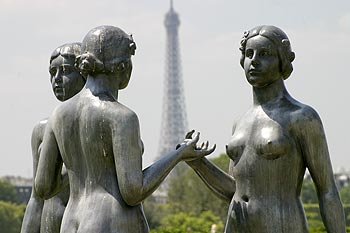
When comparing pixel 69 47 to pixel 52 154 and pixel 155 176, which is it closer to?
pixel 52 154

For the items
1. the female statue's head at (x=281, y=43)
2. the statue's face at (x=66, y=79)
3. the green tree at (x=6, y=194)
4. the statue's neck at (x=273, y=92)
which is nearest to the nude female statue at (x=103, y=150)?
the statue's neck at (x=273, y=92)

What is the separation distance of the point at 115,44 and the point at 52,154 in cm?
104

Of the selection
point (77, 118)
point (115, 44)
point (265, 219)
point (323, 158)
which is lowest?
point (265, 219)

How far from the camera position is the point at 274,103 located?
746cm

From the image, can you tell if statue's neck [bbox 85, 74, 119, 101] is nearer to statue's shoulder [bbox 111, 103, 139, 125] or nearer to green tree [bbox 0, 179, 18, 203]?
statue's shoulder [bbox 111, 103, 139, 125]

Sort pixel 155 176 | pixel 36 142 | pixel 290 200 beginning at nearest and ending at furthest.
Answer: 1. pixel 155 176
2. pixel 290 200
3. pixel 36 142

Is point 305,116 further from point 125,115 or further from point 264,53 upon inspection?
point 125,115

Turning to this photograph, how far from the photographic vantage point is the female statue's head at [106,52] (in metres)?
6.98

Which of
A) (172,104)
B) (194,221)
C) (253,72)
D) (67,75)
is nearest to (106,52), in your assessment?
→ (253,72)

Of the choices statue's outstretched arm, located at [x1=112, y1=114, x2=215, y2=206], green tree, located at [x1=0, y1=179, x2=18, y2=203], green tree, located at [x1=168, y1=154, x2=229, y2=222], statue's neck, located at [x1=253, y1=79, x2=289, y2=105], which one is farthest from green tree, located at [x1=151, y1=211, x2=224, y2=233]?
statue's outstretched arm, located at [x1=112, y1=114, x2=215, y2=206]

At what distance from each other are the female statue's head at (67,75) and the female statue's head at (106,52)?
124 cm

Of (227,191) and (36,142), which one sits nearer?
(227,191)

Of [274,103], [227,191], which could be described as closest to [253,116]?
[274,103]

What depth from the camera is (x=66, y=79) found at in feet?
27.2
